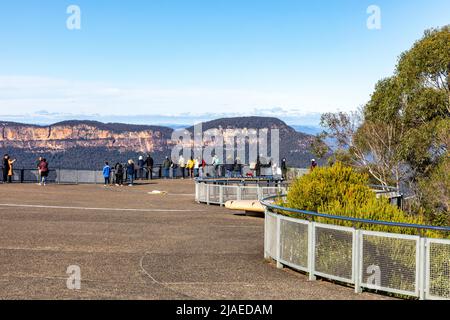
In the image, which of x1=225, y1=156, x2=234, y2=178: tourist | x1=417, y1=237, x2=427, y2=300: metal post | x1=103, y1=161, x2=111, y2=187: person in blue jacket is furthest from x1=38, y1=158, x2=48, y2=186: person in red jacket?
x1=417, y1=237, x2=427, y2=300: metal post

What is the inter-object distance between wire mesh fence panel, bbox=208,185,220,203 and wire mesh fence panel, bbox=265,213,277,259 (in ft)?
44.0

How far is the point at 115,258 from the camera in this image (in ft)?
42.7

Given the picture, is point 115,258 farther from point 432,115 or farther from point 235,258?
point 432,115

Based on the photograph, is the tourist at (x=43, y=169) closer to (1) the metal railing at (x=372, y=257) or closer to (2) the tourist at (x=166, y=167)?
(2) the tourist at (x=166, y=167)

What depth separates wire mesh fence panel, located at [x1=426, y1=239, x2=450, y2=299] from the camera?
29.7 ft

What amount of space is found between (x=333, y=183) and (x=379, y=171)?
31.3m

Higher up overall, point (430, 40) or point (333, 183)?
point (430, 40)

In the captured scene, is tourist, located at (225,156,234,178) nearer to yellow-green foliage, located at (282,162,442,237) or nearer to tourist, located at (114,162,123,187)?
tourist, located at (114,162,123,187)

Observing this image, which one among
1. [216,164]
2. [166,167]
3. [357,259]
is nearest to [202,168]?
[216,164]

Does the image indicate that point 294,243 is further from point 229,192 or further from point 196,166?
point 196,166


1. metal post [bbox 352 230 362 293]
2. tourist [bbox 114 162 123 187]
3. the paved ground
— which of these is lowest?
the paved ground

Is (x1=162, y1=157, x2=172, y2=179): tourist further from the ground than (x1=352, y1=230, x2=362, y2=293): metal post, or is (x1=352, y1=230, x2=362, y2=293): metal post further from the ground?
(x1=162, y1=157, x2=172, y2=179): tourist

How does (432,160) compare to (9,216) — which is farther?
(432,160)
